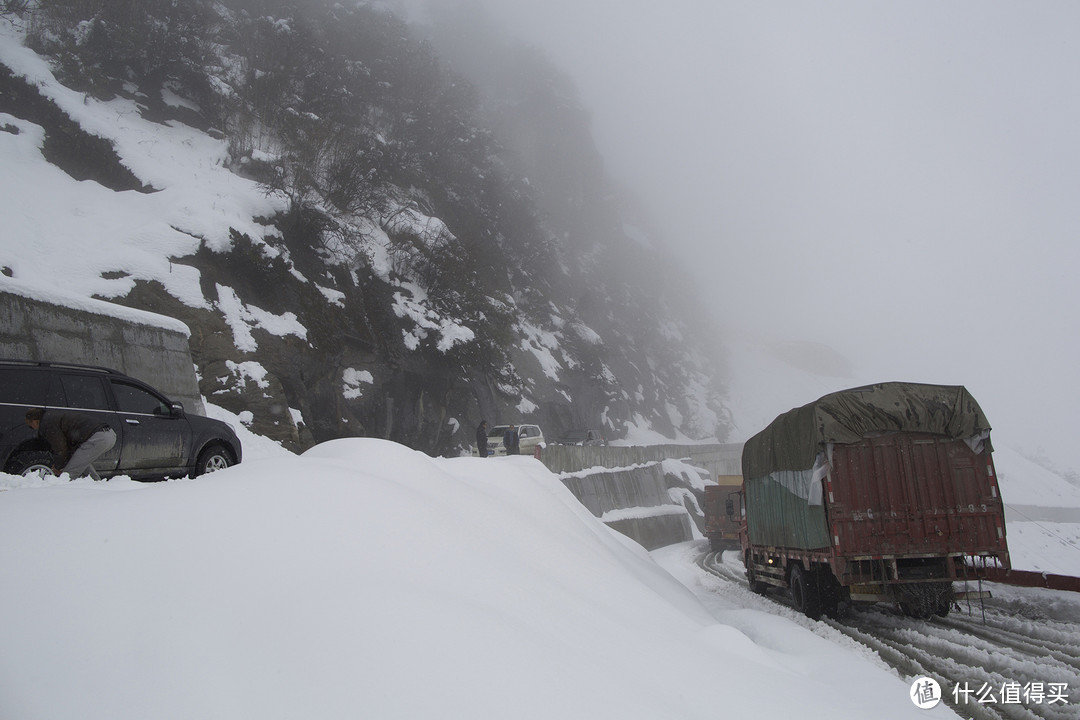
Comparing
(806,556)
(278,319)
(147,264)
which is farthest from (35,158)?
(806,556)

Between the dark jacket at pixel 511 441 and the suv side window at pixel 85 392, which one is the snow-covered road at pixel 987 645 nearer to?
the suv side window at pixel 85 392

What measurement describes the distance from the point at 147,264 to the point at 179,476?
10089 millimetres

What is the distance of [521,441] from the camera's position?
29375mm

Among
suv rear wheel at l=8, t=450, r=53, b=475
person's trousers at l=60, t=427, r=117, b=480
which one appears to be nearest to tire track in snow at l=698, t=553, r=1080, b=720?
person's trousers at l=60, t=427, r=117, b=480

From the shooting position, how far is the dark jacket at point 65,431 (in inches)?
289

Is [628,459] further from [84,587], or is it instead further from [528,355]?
[84,587]

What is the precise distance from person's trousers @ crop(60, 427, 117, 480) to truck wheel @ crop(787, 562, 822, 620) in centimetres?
1100

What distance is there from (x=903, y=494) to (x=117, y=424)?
37.6ft

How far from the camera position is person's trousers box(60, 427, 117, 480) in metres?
7.38

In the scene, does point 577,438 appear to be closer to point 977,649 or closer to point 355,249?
point 355,249

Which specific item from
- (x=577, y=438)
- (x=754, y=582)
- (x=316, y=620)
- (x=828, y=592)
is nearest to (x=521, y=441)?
(x=577, y=438)

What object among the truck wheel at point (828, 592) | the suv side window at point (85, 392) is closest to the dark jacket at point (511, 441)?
the truck wheel at point (828, 592)

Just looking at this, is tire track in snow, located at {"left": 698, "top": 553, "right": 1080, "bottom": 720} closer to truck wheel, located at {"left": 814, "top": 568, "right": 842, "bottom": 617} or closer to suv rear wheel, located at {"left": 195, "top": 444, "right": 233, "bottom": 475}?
truck wheel, located at {"left": 814, "top": 568, "right": 842, "bottom": 617}

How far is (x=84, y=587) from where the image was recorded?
A: 3.23 metres
